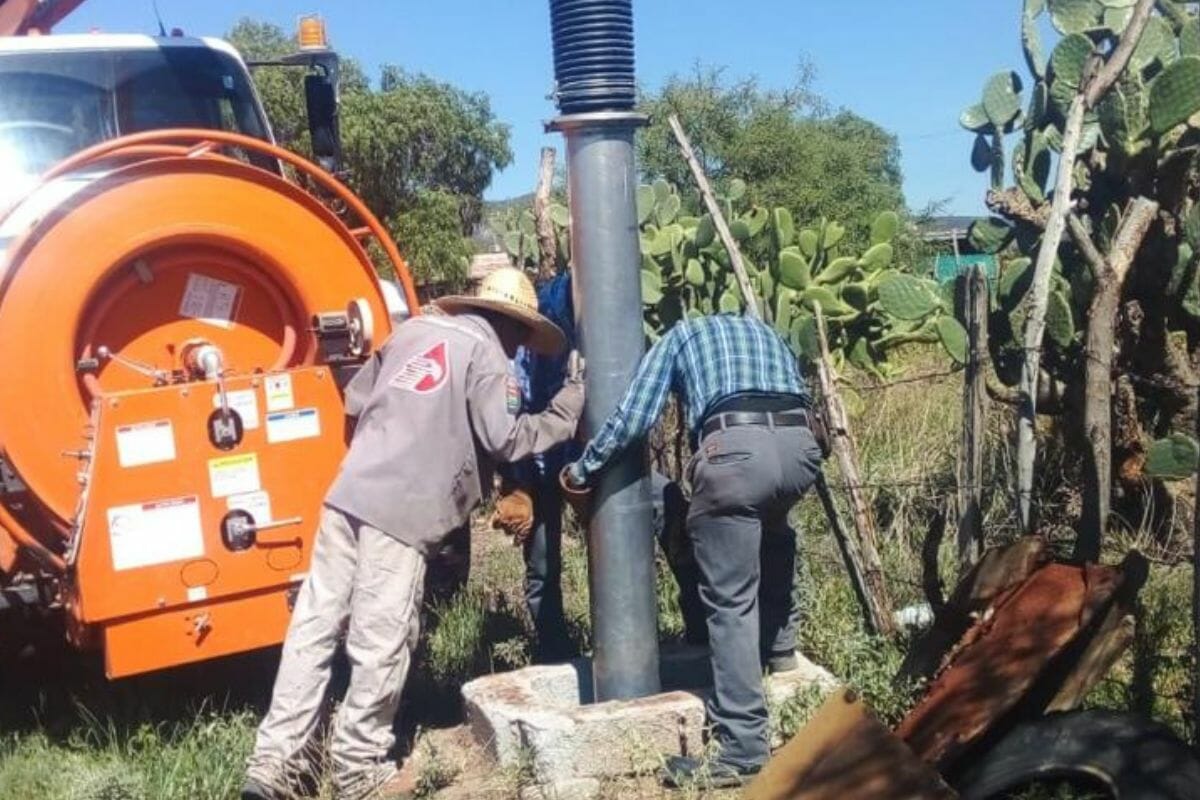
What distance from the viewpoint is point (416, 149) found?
1329 inches

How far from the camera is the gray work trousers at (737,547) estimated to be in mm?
4805

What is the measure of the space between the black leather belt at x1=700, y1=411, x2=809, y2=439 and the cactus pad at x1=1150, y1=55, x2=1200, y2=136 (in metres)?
2.58

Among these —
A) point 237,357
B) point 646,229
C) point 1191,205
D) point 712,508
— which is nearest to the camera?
point 712,508

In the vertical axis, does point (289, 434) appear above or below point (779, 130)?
below

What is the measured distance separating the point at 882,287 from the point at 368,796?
148 inches

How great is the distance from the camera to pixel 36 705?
634 centimetres

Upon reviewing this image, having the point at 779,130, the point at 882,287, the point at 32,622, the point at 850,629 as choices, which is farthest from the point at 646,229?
the point at 779,130

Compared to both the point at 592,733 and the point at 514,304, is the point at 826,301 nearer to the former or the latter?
the point at 514,304

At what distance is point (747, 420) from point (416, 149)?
97.8 feet

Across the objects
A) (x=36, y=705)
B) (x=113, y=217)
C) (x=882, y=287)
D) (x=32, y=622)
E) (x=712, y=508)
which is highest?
(x=113, y=217)

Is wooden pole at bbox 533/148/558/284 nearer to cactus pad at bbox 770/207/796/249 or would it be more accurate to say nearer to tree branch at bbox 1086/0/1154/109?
cactus pad at bbox 770/207/796/249

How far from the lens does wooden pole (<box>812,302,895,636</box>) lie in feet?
Answer: 18.7

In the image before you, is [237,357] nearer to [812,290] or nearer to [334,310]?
[334,310]

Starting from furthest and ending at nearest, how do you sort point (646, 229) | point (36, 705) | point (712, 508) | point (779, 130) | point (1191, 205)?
point (779, 130), point (646, 229), point (1191, 205), point (36, 705), point (712, 508)
